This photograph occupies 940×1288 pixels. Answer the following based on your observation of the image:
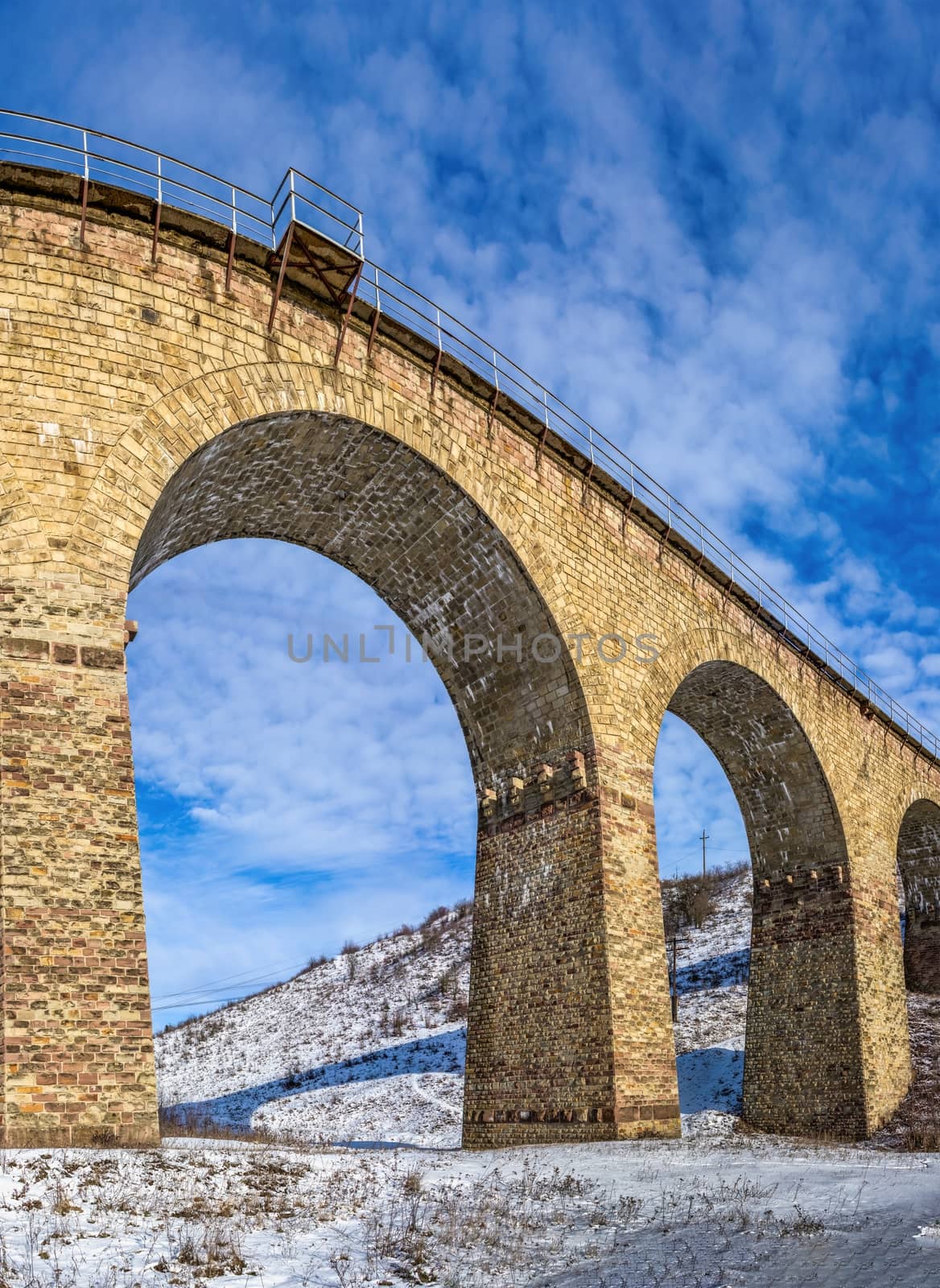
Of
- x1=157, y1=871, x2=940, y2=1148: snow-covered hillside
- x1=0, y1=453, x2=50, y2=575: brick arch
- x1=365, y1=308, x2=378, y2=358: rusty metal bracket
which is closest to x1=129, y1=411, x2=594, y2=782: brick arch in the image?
x1=365, y1=308, x2=378, y2=358: rusty metal bracket

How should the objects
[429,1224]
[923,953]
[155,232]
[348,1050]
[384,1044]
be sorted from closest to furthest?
[429,1224], [155,232], [923,953], [384,1044], [348,1050]

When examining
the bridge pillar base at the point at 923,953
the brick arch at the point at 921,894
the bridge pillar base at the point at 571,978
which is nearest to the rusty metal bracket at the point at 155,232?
the bridge pillar base at the point at 571,978

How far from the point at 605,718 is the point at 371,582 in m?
4.46

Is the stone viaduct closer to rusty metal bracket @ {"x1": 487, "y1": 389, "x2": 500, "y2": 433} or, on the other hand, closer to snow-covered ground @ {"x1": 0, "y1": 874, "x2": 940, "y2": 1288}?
rusty metal bracket @ {"x1": 487, "y1": 389, "x2": 500, "y2": 433}

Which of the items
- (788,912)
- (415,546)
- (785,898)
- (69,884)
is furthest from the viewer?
(785,898)

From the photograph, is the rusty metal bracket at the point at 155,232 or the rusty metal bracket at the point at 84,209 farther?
the rusty metal bracket at the point at 155,232

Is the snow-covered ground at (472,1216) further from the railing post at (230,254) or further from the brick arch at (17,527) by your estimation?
the railing post at (230,254)

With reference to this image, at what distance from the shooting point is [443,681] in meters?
17.8

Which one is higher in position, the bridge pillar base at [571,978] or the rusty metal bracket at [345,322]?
the rusty metal bracket at [345,322]

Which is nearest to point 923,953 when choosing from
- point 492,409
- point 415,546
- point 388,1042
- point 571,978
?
point 388,1042

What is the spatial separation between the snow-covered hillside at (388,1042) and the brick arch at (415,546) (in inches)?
335

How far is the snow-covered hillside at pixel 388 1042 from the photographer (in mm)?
25969

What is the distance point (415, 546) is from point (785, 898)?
13.7 metres

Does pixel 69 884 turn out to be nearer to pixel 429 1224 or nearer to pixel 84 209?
pixel 429 1224
